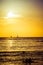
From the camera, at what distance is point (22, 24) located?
3.15 m

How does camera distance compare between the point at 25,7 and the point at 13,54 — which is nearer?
the point at 13,54

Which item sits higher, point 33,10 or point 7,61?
point 33,10

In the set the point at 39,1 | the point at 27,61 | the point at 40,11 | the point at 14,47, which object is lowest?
the point at 27,61

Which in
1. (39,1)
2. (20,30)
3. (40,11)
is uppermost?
(39,1)

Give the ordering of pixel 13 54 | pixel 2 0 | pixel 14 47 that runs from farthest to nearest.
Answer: pixel 2 0, pixel 14 47, pixel 13 54

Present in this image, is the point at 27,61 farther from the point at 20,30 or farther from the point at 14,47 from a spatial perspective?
the point at 20,30

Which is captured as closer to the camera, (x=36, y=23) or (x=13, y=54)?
(x=13, y=54)

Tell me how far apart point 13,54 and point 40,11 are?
1.47m

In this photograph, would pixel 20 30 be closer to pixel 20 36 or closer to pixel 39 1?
pixel 20 36

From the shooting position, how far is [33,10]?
3191 mm

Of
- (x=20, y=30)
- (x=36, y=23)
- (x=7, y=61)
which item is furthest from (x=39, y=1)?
(x=7, y=61)

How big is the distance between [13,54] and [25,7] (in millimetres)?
1427

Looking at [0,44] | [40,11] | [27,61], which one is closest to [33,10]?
A: [40,11]

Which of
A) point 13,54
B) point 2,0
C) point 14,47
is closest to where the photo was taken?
point 13,54
